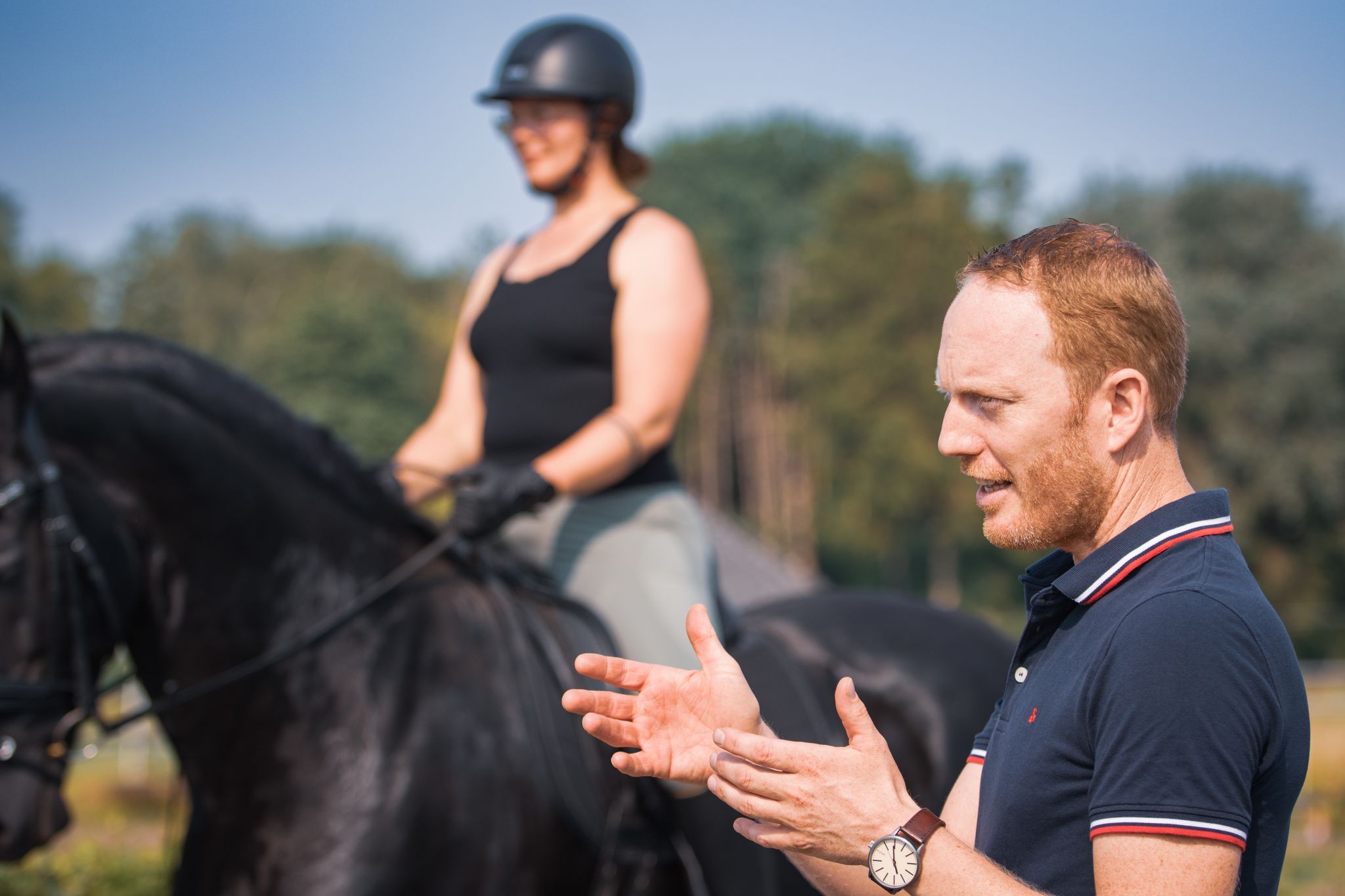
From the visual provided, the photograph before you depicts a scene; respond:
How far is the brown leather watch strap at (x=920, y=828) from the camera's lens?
4.23 ft

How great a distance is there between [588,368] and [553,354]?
10 cm

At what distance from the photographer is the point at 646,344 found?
129 inches

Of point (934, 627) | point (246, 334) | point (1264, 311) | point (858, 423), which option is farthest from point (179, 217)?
point (934, 627)

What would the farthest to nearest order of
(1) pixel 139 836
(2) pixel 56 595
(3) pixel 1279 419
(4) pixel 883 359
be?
(4) pixel 883 359 → (3) pixel 1279 419 → (1) pixel 139 836 → (2) pixel 56 595

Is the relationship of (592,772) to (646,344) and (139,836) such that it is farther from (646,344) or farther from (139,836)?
(139,836)

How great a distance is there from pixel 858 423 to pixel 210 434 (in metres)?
31.7

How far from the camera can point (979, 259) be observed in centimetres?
149

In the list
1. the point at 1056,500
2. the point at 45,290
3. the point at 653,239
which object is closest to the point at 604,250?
the point at 653,239

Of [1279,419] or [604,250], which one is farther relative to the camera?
[1279,419]

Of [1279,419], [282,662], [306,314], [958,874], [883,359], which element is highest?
[306,314]

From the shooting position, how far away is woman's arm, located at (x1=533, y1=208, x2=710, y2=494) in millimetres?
3182

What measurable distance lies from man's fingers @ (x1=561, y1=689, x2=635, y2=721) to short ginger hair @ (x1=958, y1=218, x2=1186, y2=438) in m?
0.64

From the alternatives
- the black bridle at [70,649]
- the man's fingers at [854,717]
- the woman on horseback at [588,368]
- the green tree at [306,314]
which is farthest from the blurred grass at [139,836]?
the green tree at [306,314]

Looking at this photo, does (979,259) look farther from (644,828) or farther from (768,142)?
(768,142)
